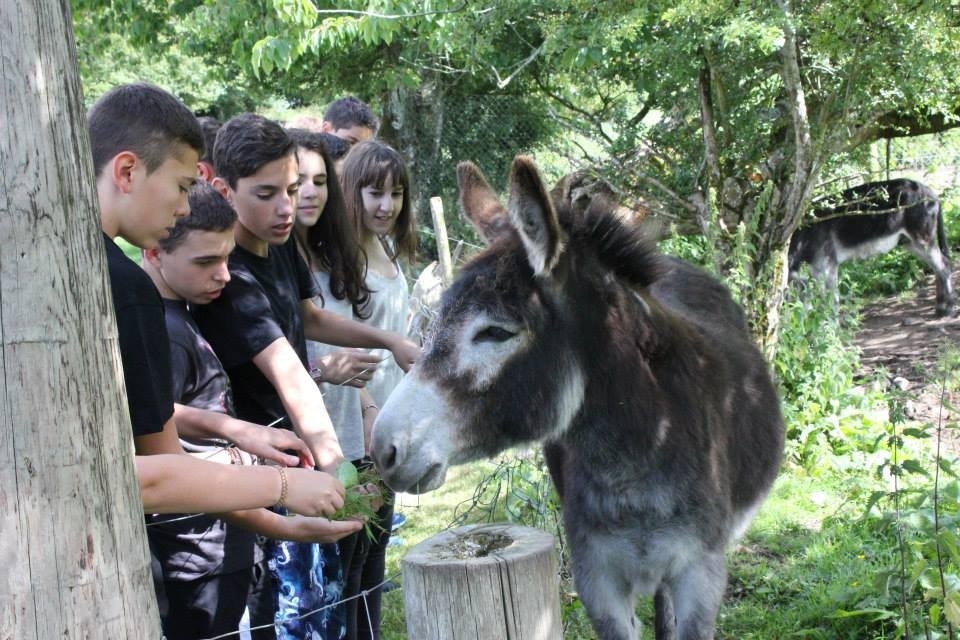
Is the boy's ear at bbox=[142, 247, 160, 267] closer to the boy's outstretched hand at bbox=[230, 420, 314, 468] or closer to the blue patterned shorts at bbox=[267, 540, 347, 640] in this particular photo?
the boy's outstretched hand at bbox=[230, 420, 314, 468]

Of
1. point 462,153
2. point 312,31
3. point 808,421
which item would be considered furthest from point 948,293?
point 312,31

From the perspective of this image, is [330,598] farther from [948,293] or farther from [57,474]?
[948,293]

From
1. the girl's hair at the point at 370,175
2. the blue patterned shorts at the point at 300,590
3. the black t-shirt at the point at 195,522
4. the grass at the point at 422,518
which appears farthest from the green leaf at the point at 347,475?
the grass at the point at 422,518

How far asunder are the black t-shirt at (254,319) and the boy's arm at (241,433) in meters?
0.28

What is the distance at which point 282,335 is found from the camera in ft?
8.72

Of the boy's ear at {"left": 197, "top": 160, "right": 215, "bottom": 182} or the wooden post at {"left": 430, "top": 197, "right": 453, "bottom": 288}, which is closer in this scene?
the boy's ear at {"left": 197, "top": 160, "right": 215, "bottom": 182}

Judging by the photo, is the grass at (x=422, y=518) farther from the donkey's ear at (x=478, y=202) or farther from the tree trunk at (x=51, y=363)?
the tree trunk at (x=51, y=363)

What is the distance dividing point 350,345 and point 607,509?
1.10 m

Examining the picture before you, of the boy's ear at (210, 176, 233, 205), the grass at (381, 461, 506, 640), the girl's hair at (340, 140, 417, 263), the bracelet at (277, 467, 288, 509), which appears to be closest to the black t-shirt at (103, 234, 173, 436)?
the bracelet at (277, 467, 288, 509)

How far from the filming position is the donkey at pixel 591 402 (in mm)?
2412

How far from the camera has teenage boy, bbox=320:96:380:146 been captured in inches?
221

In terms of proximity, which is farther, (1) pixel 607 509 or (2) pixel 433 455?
(1) pixel 607 509

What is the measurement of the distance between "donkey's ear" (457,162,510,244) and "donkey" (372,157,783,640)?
0.07ft

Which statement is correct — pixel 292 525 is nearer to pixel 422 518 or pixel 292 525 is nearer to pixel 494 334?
pixel 494 334
